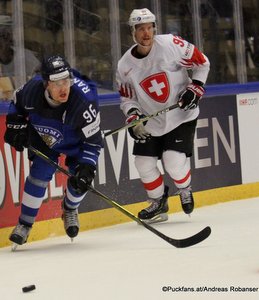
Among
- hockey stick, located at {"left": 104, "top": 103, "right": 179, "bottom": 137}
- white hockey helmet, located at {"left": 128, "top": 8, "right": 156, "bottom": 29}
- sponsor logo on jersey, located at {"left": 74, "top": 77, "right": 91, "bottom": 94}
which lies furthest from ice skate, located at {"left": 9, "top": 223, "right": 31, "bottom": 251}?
white hockey helmet, located at {"left": 128, "top": 8, "right": 156, "bottom": 29}

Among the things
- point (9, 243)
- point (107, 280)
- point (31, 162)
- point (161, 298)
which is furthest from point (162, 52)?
point (161, 298)

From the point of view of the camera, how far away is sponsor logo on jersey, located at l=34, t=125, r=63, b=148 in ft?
16.7

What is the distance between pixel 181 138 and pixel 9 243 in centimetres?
118

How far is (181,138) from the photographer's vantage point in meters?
5.99

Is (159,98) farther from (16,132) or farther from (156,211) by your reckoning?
(16,132)

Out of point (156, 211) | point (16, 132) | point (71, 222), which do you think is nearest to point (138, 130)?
point (156, 211)

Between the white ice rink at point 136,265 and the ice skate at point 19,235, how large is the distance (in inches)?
2.0

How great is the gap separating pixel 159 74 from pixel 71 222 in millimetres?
1043

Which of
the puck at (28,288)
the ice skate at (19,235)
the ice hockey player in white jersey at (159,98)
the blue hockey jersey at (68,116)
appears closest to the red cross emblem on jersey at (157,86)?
the ice hockey player in white jersey at (159,98)

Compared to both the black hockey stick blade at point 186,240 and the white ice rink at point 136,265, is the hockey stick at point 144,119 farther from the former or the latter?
the black hockey stick blade at point 186,240

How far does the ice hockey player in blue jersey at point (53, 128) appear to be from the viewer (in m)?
4.89

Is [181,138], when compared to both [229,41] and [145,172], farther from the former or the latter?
[229,41]

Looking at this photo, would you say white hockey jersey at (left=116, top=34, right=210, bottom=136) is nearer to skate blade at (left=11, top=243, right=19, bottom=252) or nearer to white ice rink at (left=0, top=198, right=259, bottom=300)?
white ice rink at (left=0, top=198, right=259, bottom=300)

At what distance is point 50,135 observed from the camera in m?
5.11
